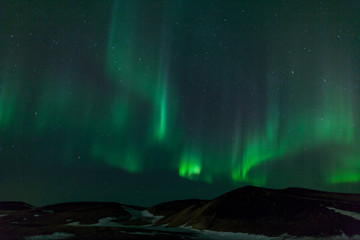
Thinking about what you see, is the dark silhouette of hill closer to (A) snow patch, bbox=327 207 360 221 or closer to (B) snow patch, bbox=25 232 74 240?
(A) snow patch, bbox=327 207 360 221

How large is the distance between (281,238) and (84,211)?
10871 centimetres

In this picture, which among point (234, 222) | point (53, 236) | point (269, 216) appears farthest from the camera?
point (269, 216)

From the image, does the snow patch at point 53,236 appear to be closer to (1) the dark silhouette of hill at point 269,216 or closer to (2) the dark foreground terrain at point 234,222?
(2) the dark foreground terrain at point 234,222

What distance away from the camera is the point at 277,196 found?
141750mm

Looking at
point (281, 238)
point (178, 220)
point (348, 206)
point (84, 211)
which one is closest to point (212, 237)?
point (281, 238)

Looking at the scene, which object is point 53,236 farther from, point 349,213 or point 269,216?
point 349,213

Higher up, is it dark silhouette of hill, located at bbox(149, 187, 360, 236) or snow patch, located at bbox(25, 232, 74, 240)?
dark silhouette of hill, located at bbox(149, 187, 360, 236)

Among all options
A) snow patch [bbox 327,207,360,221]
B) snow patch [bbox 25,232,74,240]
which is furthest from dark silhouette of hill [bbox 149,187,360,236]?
snow patch [bbox 25,232,74,240]

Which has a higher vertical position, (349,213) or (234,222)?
(349,213)

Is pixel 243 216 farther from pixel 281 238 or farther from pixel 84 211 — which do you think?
pixel 84 211

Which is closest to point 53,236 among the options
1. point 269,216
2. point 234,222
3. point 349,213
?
point 234,222

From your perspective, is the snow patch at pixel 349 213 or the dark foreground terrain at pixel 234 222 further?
the snow patch at pixel 349 213

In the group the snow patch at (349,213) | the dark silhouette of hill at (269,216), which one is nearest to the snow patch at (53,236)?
the dark silhouette of hill at (269,216)

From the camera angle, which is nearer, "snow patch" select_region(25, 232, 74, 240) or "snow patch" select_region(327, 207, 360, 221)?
"snow patch" select_region(25, 232, 74, 240)
